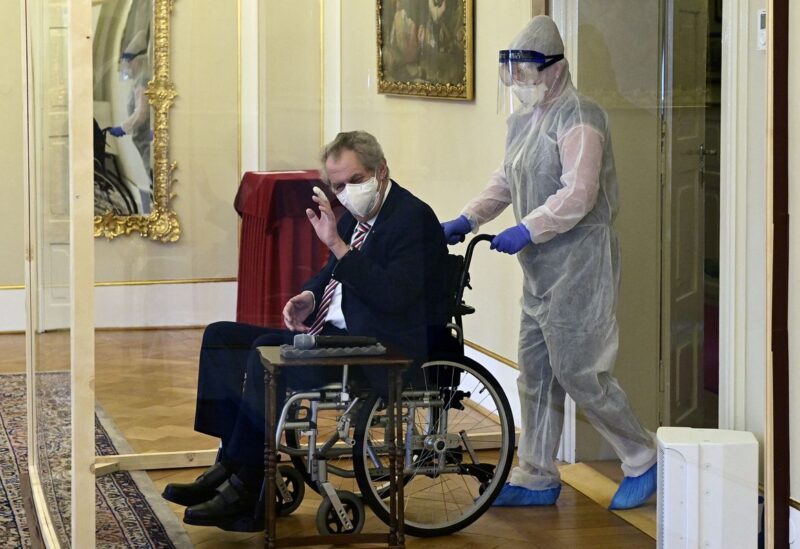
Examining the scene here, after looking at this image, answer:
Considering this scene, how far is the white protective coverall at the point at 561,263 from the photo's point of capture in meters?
2.82

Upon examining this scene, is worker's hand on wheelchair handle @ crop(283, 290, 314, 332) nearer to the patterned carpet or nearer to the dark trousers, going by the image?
the dark trousers

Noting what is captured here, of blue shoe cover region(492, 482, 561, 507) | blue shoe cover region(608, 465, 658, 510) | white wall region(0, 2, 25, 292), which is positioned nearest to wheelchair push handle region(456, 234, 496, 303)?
blue shoe cover region(492, 482, 561, 507)

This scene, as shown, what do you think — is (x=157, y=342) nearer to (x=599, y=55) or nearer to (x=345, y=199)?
(x=345, y=199)

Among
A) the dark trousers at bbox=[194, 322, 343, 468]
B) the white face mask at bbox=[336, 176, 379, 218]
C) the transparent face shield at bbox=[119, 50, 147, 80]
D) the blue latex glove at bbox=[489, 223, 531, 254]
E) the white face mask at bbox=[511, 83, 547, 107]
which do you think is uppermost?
the transparent face shield at bbox=[119, 50, 147, 80]

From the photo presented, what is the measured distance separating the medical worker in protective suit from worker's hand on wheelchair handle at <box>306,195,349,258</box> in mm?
265

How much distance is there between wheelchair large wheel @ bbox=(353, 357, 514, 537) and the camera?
2779 mm

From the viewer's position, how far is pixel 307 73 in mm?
2930

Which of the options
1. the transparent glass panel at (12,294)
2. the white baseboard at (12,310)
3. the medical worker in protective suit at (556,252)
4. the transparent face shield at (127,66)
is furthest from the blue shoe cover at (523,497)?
the white baseboard at (12,310)

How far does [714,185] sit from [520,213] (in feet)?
1.40

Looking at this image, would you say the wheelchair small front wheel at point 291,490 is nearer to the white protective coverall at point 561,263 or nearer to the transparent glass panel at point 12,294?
the white protective coverall at point 561,263

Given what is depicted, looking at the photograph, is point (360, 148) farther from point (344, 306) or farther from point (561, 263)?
point (561, 263)

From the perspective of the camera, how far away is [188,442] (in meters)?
3.04

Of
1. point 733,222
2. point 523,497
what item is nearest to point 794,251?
point 733,222

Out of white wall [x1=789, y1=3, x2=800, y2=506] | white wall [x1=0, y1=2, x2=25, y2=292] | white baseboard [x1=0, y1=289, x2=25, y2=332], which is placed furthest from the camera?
white wall [x1=0, y1=2, x2=25, y2=292]
